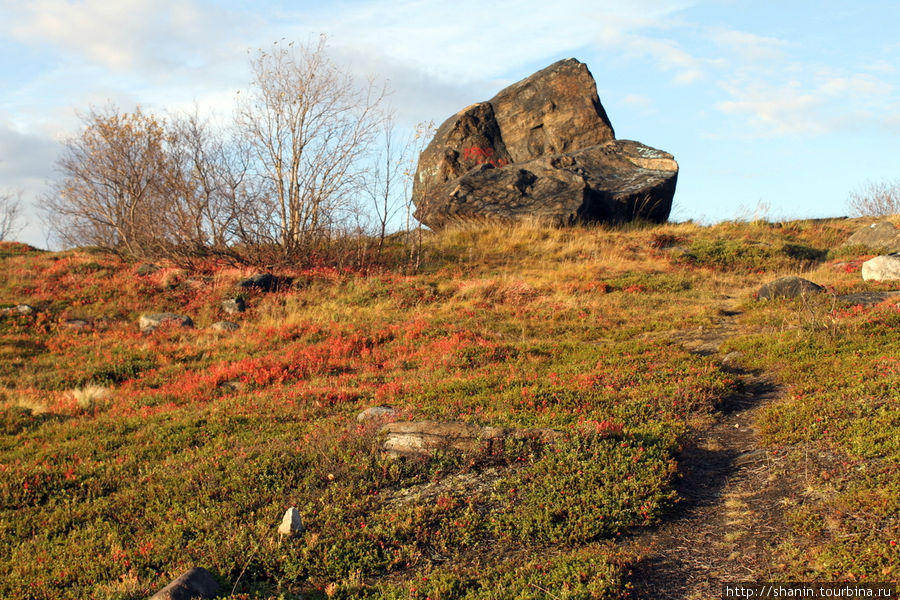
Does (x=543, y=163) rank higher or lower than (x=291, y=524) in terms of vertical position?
higher

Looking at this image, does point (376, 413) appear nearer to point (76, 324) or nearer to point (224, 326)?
point (224, 326)

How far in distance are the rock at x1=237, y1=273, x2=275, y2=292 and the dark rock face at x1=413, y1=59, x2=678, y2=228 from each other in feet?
26.4

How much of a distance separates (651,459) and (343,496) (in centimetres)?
356

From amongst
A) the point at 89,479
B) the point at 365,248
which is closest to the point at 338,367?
the point at 89,479

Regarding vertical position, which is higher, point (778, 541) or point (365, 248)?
point (365, 248)

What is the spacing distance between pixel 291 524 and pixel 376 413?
10.6 feet

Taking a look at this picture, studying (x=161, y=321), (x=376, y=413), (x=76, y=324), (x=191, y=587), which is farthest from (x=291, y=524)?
(x=76, y=324)

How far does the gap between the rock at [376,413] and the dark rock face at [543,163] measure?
1819 centimetres

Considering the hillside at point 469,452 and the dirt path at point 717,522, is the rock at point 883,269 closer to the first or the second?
the hillside at point 469,452

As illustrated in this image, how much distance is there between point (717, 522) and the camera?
20.7 feet

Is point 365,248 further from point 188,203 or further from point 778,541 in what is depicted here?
point 778,541

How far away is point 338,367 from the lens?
13.7 meters

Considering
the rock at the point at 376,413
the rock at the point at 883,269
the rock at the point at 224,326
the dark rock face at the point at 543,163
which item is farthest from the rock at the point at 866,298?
the rock at the point at 224,326

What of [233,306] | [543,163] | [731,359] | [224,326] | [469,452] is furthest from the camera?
[543,163]
